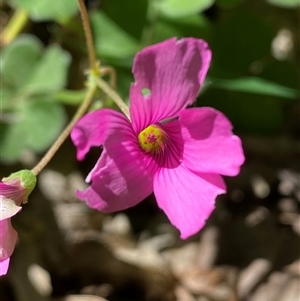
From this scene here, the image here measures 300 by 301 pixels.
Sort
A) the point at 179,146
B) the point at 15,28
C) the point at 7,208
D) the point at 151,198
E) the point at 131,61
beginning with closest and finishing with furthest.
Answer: the point at 7,208 < the point at 179,146 < the point at 131,61 < the point at 15,28 < the point at 151,198

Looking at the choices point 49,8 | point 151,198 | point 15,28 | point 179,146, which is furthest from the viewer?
point 151,198

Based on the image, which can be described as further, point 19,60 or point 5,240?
point 19,60

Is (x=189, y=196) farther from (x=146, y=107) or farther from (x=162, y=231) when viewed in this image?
Answer: (x=162, y=231)

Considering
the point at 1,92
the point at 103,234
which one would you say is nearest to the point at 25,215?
the point at 103,234

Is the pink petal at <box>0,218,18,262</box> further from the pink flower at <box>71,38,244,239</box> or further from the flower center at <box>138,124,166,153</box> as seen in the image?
the flower center at <box>138,124,166,153</box>

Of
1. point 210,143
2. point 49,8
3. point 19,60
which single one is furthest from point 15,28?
point 210,143

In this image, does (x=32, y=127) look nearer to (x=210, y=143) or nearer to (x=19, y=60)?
(x=19, y=60)

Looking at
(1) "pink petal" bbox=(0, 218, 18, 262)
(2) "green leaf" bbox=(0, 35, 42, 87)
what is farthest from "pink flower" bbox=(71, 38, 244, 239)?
(2) "green leaf" bbox=(0, 35, 42, 87)
